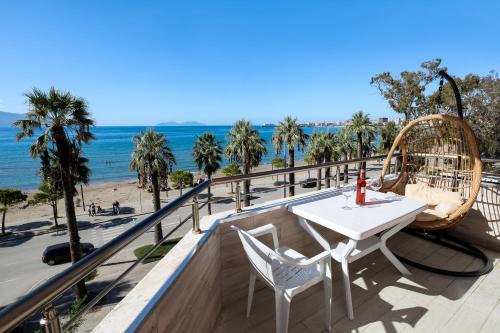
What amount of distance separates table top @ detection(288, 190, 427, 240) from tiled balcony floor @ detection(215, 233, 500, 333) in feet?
2.54

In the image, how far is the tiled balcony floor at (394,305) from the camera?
204cm

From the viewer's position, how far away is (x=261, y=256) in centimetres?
174

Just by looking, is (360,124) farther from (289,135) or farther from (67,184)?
(67,184)

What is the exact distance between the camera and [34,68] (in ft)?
55.6

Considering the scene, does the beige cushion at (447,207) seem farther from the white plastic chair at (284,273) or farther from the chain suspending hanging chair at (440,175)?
the white plastic chair at (284,273)

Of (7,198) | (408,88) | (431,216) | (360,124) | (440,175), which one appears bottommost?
(7,198)

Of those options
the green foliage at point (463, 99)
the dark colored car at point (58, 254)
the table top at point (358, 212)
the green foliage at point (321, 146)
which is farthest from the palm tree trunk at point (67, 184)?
the green foliage at point (321, 146)

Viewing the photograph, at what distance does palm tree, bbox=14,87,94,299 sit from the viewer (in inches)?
341

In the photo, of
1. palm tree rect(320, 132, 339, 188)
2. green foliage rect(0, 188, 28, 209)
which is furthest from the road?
palm tree rect(320, 132, 339, 188)

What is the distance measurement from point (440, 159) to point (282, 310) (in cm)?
343

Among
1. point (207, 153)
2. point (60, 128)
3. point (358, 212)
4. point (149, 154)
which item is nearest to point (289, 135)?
point (207, 153)

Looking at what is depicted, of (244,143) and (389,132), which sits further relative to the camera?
(389,132)

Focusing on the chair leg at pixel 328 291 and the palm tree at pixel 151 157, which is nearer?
the chair leg at pixel 328 291

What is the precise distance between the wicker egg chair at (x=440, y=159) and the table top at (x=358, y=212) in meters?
0.75
